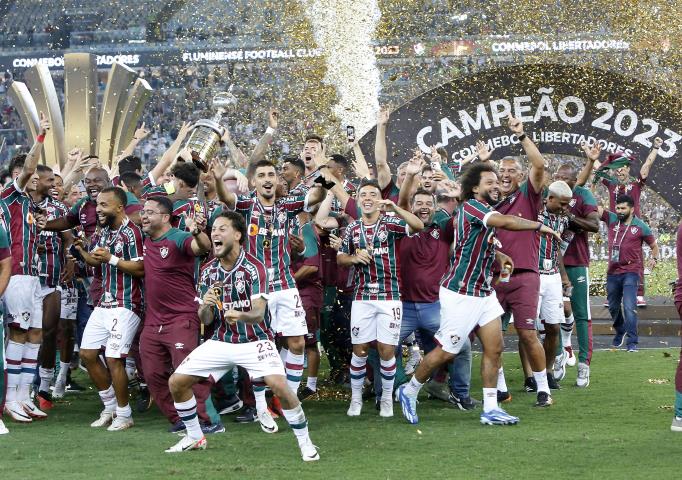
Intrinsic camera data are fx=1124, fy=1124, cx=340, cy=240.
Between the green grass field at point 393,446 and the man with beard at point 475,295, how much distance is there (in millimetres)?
449

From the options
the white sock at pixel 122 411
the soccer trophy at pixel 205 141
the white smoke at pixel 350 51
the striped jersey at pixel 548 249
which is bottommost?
the white sock at pixel 122 411

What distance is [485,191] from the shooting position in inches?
332

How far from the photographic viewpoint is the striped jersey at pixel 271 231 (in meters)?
8.80

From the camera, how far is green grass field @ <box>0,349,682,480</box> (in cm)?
679

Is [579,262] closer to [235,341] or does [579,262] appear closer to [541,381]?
[541,381]

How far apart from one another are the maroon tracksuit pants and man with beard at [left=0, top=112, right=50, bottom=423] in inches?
49.2

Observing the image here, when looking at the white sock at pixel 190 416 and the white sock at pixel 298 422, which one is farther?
the white sock at pixel 190 416

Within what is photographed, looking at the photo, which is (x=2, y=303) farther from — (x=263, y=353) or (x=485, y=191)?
(x=485, y=191)

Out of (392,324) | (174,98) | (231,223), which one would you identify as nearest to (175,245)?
(231,223)

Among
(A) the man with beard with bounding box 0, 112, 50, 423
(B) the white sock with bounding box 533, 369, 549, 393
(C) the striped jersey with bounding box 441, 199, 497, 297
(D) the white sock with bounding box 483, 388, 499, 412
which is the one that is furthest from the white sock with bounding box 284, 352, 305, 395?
(A) the man with beard with bounding box 0, 112, 50, 423

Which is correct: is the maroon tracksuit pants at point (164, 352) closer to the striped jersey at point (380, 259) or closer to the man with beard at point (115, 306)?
the man with beard at point (115, 306)

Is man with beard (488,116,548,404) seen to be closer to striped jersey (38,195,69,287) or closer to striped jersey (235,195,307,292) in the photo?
striped jersey (235,195,307,292)

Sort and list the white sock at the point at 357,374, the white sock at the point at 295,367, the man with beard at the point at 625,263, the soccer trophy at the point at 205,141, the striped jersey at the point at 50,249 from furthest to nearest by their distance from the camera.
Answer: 1. the man with beard at the point at 625,263
2. the striped jersey at the point at 50,249
3. the white sock at the point at 357,374
4. the white sock at the point at 295,367
5. the soccer trophy at the point at 205,141

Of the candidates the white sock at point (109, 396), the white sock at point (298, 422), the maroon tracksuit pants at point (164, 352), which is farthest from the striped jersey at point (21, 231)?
the white sock at point (298, 422)
